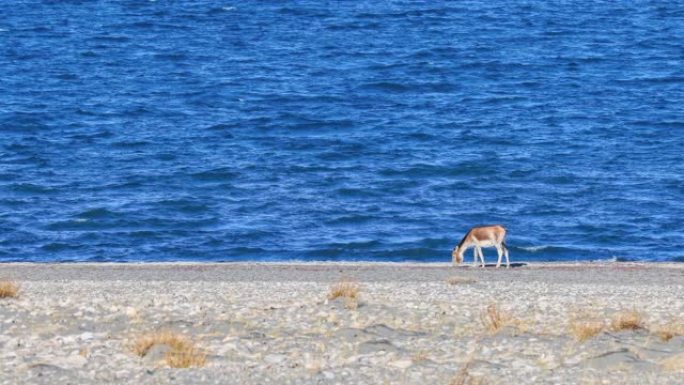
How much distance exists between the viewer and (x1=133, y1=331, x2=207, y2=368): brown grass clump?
1991 cm

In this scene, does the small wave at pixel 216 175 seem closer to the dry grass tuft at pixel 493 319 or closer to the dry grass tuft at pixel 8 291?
the dry grass tuft at pixel 8 291

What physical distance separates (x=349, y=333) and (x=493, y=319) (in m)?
2.15

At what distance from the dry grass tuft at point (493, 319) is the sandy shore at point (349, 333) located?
28 mm

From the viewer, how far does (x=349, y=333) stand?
21.8 m

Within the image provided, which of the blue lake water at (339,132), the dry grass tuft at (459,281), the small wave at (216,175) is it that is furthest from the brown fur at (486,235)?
the small wave at (216,175)

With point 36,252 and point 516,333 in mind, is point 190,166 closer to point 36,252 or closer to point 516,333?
point 36,252

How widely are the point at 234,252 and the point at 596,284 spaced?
14.2 meters

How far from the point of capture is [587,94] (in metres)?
65.0

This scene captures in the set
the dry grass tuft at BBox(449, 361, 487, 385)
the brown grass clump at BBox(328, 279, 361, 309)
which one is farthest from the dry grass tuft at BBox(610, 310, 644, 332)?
the brown grass clump at BBox(328, 279, 361, 309)

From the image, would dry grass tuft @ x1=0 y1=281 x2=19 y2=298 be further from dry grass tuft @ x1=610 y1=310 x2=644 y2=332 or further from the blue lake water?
the blue lake water

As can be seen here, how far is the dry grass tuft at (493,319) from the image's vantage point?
2225cm

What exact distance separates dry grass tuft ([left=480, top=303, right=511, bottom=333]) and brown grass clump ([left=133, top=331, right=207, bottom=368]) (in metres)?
4.34

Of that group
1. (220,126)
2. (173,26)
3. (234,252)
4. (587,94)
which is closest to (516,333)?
(234,252)

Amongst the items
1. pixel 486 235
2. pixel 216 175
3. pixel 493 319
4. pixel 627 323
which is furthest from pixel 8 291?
pixel 216 175
